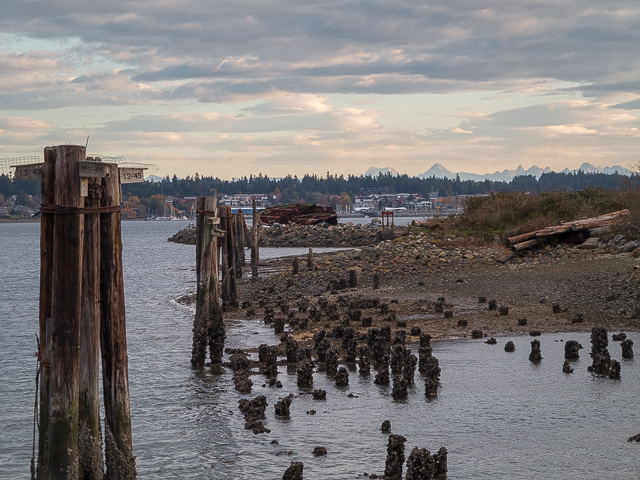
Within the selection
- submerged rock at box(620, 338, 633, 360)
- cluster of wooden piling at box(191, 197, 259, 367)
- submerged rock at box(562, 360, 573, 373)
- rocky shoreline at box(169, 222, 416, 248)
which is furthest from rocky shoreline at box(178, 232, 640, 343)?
rocky shoreline at box(169, 222, 416, 248)

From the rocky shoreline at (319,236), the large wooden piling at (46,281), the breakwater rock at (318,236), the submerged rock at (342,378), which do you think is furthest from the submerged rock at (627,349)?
the breakwater rock at (318,236)

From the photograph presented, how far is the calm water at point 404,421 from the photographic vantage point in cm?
1091

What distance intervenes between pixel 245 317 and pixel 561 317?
36.3 ft

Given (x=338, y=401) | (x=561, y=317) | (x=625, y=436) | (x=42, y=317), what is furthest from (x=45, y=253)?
(x=561, y=317)

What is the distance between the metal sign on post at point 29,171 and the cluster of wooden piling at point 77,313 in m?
0.54

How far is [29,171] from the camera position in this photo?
352 inches

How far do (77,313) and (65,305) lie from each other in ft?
0.53

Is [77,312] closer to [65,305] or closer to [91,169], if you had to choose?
[65,305]

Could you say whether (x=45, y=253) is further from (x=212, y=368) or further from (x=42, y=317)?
(x=212, y=368)

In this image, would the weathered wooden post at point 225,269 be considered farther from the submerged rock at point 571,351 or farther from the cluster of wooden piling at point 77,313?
the cluster of wooden piling at point 77,313

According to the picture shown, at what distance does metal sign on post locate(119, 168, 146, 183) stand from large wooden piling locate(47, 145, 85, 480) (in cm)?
122


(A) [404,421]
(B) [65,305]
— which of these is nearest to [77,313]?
(B) [65,305]

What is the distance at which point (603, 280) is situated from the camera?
81.9 feet

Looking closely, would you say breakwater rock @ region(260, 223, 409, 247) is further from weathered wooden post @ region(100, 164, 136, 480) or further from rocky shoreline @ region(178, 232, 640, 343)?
weathered wooden post @ region(100, 164, 136, 480)
